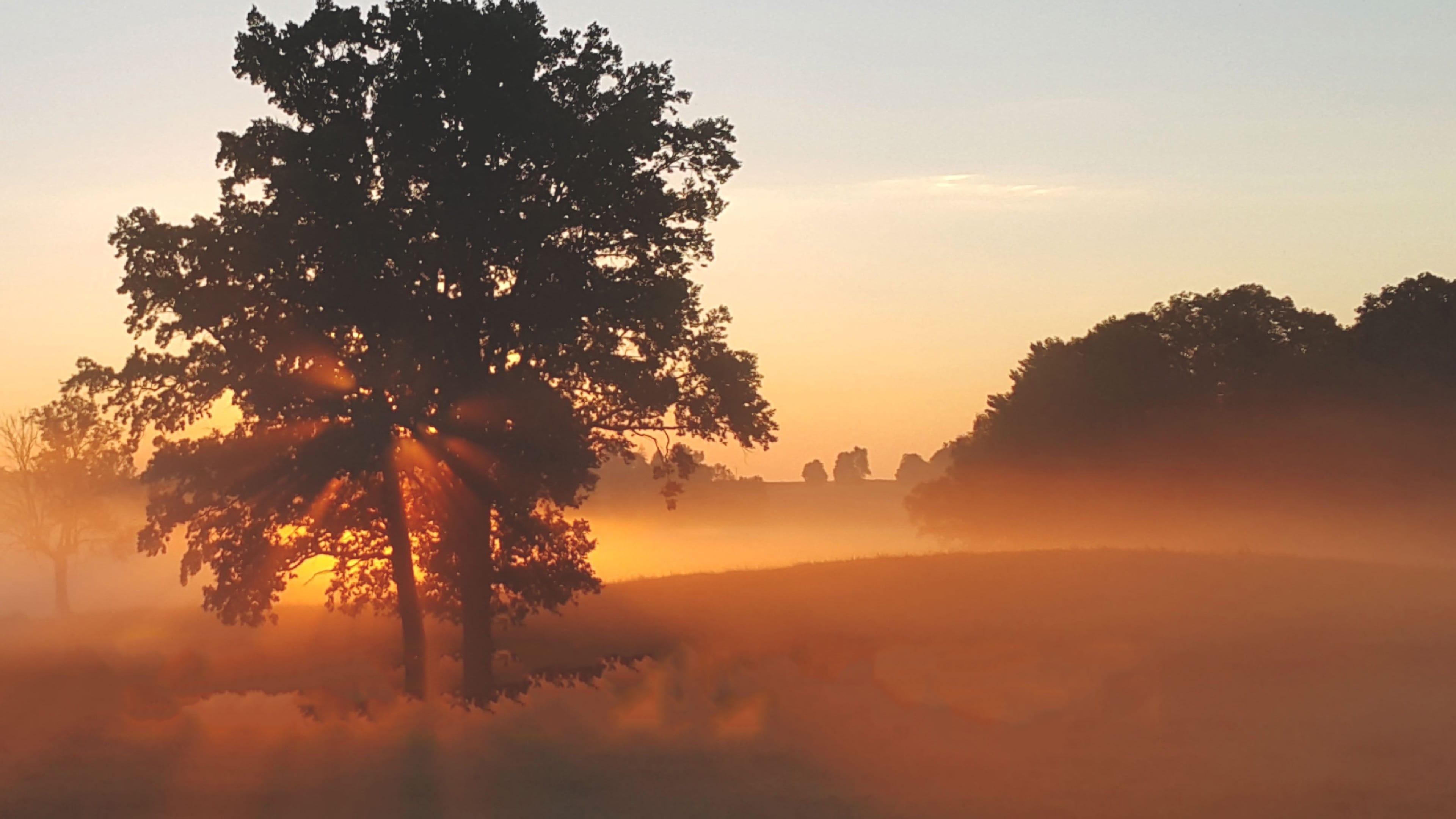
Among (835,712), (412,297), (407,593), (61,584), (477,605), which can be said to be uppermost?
(412,297)

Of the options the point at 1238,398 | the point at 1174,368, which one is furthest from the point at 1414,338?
the point at 1174,368

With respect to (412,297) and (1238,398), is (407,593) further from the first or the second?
(1238,398)

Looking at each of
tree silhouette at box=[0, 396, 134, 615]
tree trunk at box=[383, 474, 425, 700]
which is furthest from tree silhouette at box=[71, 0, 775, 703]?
tree silhouette at box=[0, 396, 134, 615]

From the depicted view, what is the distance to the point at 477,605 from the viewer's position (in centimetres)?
2548

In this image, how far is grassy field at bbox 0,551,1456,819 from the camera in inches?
660

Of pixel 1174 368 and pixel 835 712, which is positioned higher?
pixel 1174 368

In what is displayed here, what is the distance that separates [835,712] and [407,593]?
28.4 feet

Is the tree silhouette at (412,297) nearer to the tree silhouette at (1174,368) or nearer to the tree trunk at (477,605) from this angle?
the tree trunk at (477,605)

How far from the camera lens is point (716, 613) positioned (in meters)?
37.9

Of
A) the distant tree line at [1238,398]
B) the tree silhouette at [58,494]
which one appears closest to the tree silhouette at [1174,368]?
the distant tree line at [1238,398]

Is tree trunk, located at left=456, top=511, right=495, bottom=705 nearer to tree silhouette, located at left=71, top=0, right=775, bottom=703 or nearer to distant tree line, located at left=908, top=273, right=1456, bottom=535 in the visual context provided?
tree silhouette, located at left=71, top=0, right=775, bottom=703

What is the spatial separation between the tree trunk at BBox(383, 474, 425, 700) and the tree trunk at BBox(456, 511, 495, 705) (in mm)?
840

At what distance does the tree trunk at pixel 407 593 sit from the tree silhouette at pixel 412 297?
1.9 inches

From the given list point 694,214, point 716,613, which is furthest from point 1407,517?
point 694,214
